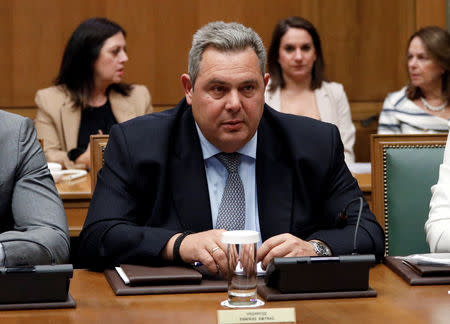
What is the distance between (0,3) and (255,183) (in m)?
4.10

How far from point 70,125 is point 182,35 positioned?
Answer: 51.6 inches

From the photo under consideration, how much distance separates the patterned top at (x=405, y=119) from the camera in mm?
5637

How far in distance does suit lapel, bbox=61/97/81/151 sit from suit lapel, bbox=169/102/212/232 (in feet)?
9.55

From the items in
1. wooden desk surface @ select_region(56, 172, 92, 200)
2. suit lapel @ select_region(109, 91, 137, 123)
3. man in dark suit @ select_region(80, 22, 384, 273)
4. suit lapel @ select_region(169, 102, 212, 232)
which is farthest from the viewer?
suit lapel @ select_region(109, 91, 137, 123)

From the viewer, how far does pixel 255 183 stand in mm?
2568

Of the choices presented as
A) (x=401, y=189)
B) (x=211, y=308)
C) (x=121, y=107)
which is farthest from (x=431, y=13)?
(x=211, y=308)

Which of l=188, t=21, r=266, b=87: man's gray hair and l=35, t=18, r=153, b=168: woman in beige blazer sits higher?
l=188, t=21, r=266, b=87: man's gray hair

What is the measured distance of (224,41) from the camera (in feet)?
8.04

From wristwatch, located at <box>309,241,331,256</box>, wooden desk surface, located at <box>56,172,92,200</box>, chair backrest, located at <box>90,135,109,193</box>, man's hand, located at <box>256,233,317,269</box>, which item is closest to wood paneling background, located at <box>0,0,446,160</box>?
wooden desk surface, located at <box>56,172,92,200</box>

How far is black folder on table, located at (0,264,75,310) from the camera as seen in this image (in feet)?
6.08

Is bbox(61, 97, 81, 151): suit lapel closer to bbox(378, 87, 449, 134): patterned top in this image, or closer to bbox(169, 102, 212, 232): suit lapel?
bbox(378, 87, 449, 134): patterned top

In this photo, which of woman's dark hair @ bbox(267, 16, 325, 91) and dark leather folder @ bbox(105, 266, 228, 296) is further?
woman's dark hair @ bbox(267, 16, 325, 91)

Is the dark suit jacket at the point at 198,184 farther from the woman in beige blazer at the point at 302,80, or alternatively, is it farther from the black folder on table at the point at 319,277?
the woman in beige blazer at the point at 302,80

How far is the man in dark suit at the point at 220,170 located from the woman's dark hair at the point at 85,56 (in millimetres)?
3038
